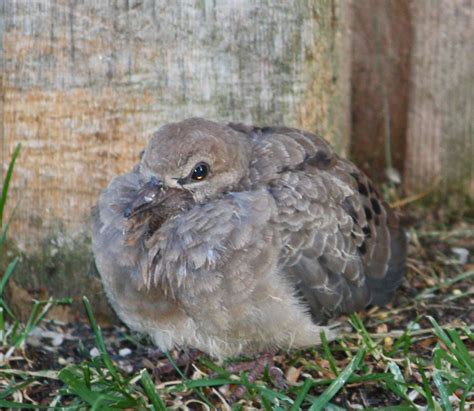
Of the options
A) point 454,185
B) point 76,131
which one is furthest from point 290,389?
point 454,185

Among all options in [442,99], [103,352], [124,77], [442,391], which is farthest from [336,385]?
[442,99]

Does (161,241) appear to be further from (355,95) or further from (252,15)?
(355,95)

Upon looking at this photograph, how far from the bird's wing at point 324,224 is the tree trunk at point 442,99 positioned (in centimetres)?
93

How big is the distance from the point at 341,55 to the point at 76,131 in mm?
1255

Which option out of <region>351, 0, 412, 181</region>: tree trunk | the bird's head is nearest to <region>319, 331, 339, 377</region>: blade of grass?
the bird's head

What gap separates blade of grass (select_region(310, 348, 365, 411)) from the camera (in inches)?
155

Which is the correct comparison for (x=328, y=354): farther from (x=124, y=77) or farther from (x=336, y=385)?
(x=124, y=77)

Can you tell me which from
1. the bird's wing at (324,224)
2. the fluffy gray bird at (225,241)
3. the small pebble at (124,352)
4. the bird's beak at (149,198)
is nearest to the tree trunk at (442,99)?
the bird's wing at (324,224)

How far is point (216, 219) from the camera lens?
4.16 metres

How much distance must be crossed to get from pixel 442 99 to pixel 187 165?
191 centimetres

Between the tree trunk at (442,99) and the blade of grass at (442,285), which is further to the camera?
the tree trunk at (442,99)

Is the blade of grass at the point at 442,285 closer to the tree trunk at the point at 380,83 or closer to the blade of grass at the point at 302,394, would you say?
the tree trunk at the point at 380,83

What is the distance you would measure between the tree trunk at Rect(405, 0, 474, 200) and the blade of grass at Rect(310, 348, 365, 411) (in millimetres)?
1719

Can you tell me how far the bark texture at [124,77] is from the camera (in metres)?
4.57
